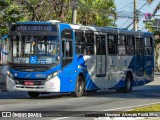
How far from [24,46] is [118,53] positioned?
22.0 ft

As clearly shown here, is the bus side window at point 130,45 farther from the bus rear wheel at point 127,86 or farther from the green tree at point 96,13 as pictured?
the green tree at point 96,13

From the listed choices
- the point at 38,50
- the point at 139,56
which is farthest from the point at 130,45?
the point at 38,50

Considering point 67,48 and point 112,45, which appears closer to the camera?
point 67,48

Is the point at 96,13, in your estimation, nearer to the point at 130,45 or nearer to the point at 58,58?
the point at 130,45

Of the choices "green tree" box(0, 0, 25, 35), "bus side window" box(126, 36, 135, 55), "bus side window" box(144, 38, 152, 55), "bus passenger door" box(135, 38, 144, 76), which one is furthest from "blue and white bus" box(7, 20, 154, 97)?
"green tree" box(0, 0, 25, 35)

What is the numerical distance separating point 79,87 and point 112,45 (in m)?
4.04

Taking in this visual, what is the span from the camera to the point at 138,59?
98.8 feet

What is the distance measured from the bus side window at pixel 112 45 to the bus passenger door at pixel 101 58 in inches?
23.1

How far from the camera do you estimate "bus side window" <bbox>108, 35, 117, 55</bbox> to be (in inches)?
1056

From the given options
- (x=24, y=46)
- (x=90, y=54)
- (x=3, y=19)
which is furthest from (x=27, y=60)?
(x=3, y=19)

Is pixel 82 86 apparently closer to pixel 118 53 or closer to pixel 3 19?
pixel 118 53

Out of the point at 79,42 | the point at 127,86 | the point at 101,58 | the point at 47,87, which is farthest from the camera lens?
the point at 127,86

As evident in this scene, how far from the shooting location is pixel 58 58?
879 inches

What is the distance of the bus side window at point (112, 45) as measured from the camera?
88.0 ft
